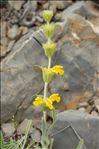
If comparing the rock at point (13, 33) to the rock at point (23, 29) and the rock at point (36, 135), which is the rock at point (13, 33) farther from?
the rock at point (36, 135)

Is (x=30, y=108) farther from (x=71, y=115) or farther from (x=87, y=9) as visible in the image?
(x=87, y=9)

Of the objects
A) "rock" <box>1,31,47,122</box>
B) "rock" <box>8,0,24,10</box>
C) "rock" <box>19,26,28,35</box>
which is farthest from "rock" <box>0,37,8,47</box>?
"rock" <box>1,31,47,122</box>

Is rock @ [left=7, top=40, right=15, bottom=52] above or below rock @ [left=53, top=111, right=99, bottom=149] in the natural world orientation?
above

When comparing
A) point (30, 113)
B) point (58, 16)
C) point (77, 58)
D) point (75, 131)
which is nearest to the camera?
point (75, 131)

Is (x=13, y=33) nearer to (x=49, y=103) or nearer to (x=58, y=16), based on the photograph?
(x=58, y=16)

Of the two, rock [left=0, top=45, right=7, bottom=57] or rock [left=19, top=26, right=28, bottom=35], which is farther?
rock [left=19, top=26, right=28, bottom=35]

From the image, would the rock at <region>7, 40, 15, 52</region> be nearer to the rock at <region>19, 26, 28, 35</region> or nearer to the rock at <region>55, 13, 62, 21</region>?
the rock at <region>19, 26, 28, 35</region>

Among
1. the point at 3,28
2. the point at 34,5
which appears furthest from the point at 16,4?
the point at 3,28
